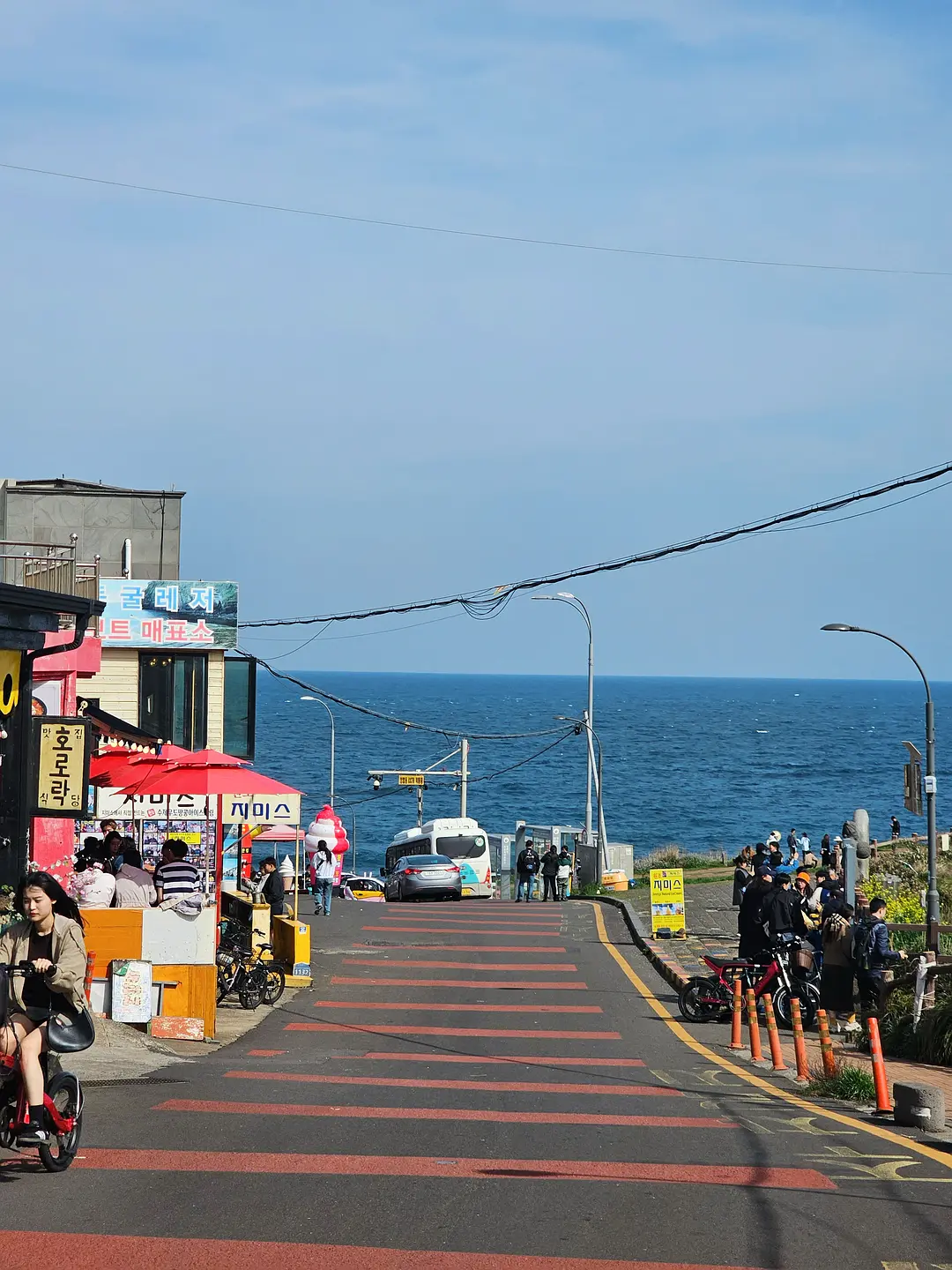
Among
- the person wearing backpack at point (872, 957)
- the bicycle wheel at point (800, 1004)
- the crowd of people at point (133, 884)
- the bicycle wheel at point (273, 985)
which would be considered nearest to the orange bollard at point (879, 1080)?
the person wearing backpack at point (872, 957)

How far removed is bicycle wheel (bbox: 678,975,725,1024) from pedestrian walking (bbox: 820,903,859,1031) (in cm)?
146

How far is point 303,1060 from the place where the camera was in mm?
14578

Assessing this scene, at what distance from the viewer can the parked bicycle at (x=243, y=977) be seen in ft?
60.8

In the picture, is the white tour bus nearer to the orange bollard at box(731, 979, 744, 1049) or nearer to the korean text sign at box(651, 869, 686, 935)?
the korean text sign at box(651, 869, 686, 935)

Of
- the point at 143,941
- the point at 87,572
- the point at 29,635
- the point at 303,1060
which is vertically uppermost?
the point at 87,572

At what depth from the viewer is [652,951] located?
25.2 metres

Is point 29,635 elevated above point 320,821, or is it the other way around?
point 29,635

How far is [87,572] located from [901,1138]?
25207mm

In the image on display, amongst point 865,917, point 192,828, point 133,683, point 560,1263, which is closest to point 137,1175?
point 560,1263

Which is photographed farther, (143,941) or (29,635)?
(143,941)

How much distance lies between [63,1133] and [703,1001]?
1190 cm

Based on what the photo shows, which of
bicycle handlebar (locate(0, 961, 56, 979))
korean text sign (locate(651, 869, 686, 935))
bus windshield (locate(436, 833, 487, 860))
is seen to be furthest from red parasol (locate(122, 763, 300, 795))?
bus windshield (locate(436, 833, 487, 860))

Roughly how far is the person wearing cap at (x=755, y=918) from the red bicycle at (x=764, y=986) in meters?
0.35

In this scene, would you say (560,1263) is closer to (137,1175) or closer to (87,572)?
(137,1175)
